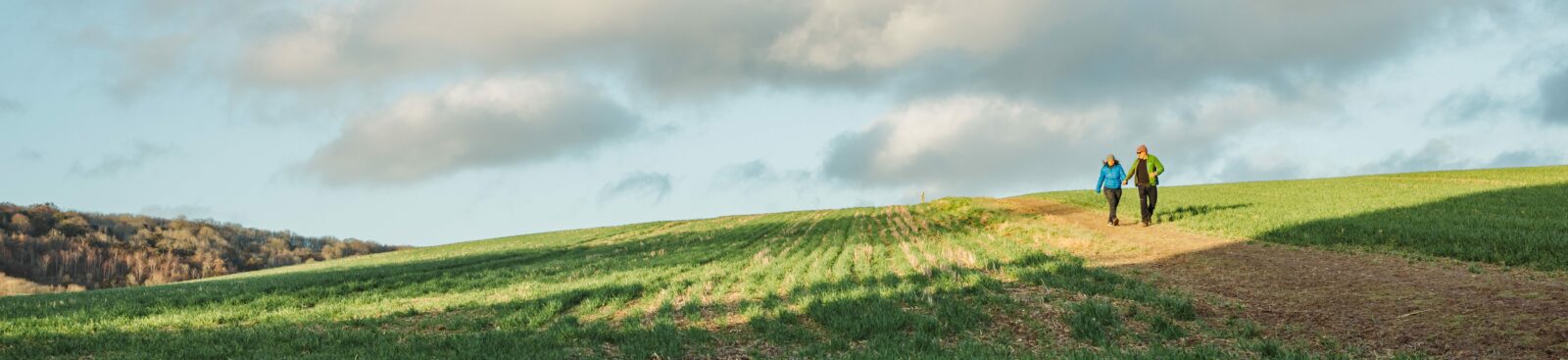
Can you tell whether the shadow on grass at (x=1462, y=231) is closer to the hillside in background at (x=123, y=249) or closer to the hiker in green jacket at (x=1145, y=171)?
the hiker in green jacket at (x=1145, y=171)

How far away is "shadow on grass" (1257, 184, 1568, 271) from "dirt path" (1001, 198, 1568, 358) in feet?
4.01

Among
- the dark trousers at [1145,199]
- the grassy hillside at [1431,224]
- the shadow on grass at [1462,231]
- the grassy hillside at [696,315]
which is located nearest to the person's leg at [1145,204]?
the dark trousers at [1145,199]

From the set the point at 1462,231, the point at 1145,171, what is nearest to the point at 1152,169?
the point at 1145,171

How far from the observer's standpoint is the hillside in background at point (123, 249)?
75.4 meters

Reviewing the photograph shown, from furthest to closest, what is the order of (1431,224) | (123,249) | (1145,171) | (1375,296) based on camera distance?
(123,249), (1145,171), (1431,224), (1375,296)

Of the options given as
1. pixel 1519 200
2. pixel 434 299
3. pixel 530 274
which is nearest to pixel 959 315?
pixel 434 299

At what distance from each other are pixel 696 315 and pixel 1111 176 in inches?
697

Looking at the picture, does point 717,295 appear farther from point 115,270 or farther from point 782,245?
point 115,270

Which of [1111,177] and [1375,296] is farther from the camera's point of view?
[1111,177]

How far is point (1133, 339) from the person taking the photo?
32.7ft

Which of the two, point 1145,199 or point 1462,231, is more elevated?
point 1145,199

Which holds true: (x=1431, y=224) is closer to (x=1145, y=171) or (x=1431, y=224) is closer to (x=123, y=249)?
(x=1145, y=171)

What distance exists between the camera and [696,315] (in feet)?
41.4

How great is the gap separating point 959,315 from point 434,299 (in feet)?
41.0
